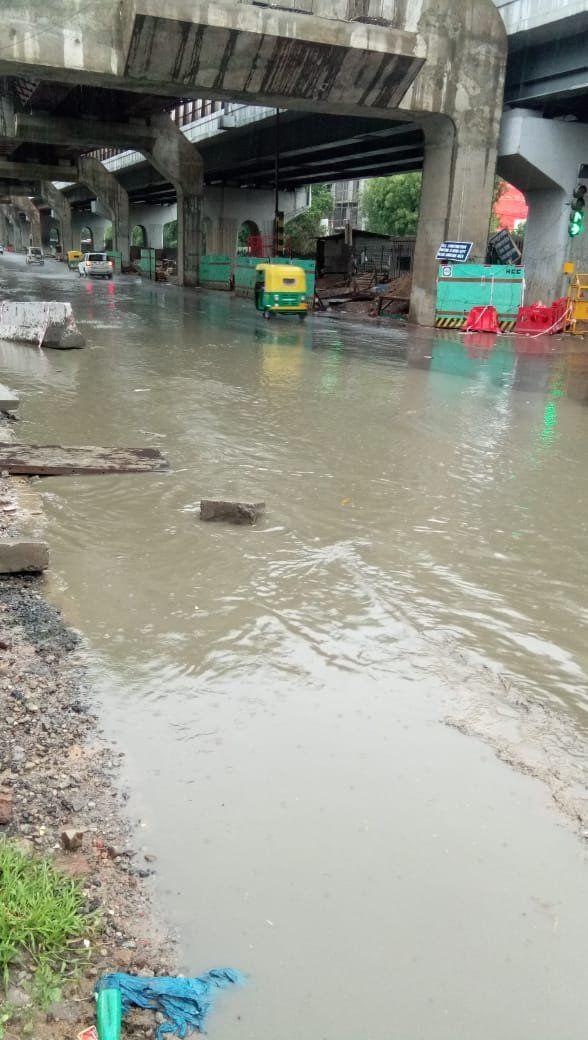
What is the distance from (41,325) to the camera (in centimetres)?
1794

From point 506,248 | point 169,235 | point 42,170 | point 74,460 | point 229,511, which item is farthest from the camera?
point 169,235

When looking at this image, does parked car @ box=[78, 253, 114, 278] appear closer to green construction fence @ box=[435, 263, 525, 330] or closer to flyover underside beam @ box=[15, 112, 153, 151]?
flyover underside beam @ box=[15, 112, 153, 151]

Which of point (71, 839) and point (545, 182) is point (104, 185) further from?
point (71, 839)

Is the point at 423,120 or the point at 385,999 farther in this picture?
the point at 423,120

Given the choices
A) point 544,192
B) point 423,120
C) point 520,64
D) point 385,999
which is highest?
point 520,64

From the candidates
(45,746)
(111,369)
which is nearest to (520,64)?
(111,369)

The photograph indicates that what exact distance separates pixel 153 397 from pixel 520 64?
2070 centimetres

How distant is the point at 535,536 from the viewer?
692cm

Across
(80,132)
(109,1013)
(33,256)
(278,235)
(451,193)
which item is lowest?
(109,1013)

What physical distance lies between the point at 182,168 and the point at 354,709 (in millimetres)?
44622

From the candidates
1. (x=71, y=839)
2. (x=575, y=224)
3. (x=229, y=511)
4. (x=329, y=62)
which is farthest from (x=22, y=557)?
(x=575, y=224)

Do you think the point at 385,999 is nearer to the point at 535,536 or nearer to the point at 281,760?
the point at 281,760

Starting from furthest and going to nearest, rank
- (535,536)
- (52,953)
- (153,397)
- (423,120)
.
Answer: (423,120)
(153,397)
(535,536)
(52,953)

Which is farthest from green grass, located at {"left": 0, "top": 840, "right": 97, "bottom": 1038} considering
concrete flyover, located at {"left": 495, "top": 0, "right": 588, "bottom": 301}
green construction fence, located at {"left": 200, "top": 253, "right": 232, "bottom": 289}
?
green construction fence, located at {"left": 200, "top": 253, "right": 232, "bottom": 289}
